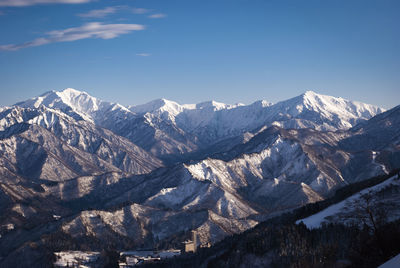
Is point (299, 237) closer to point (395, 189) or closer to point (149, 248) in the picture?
point (395, 189)

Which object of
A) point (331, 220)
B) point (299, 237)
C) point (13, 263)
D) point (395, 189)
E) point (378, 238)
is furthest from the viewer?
point (13, 263)

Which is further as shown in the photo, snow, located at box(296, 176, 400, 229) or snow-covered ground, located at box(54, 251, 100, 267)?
snow-covered ground, located at box(54, 251, 100, 267)

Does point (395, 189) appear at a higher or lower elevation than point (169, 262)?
higher

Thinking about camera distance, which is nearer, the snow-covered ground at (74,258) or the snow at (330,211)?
the snow at (330,211)

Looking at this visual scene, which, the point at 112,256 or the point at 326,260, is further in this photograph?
the point at 112,256

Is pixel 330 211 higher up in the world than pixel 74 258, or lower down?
higher up

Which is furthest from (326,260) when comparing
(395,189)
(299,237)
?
(395,189)

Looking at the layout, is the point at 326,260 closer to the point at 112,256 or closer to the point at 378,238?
the point at 378,238

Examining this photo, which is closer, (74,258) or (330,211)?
(330,211)

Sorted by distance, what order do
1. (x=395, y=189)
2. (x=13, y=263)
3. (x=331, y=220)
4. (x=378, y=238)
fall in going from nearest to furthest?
1. (x=378, y=238)
2. (x=331, y=220)
3. (x=395, y=189)
4. (x=13, y=263)
